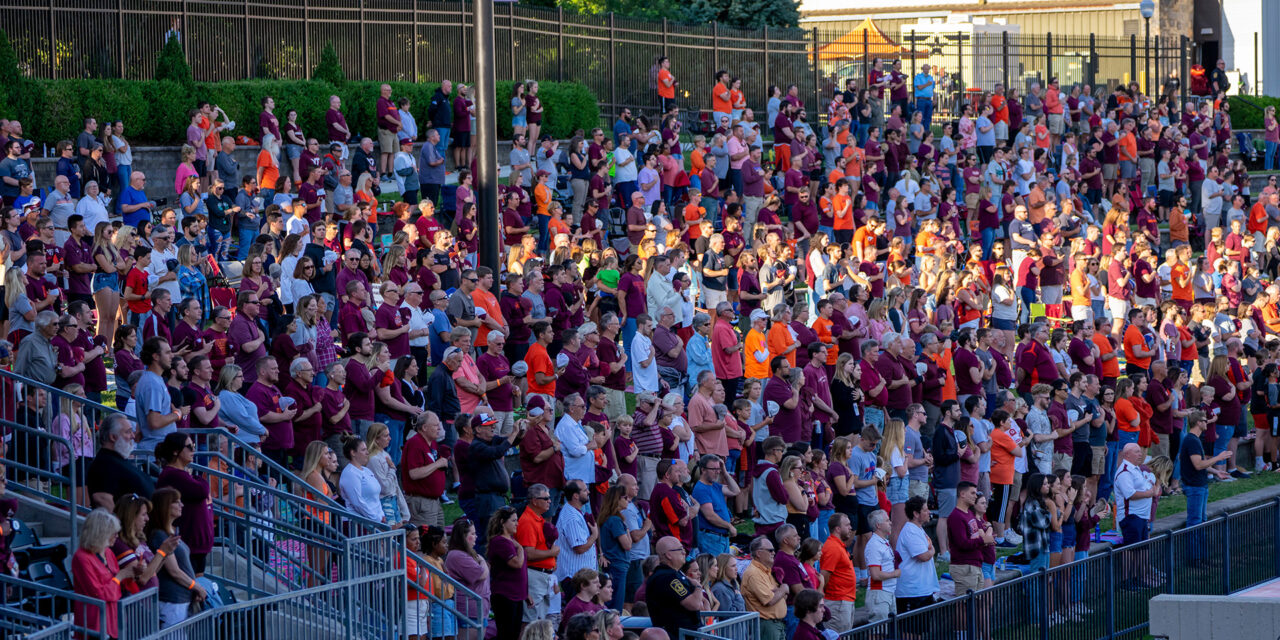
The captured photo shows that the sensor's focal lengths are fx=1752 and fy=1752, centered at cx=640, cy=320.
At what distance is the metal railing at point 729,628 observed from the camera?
11438 millimetres

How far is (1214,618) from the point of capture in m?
13.8

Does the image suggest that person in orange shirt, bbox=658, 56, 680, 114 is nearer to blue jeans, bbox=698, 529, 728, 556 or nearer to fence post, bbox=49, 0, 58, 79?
fence post, bbox=49, 0, 58, 79

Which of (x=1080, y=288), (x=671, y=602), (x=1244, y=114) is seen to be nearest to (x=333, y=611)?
(x=671, y=602)

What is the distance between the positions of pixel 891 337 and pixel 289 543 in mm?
7627

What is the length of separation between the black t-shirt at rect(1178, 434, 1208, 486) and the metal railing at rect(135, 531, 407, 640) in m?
9.49

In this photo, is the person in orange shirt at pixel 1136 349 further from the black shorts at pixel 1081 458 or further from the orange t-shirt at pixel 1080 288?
the black shorts at pixel 1081 458

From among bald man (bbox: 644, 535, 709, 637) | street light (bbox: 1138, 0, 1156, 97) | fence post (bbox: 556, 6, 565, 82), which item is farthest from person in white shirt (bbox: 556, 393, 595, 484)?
street light (bbox: 1138, 0, 1156, 97)

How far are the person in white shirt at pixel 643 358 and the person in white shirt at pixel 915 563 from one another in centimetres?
329

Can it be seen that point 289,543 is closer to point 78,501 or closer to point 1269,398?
point 78,501

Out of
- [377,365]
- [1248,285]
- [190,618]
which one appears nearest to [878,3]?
[1248,285]

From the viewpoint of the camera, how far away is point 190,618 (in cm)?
980

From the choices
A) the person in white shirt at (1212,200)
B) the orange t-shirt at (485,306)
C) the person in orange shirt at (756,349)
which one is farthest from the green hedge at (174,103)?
the person in white shirt at (1212,200)

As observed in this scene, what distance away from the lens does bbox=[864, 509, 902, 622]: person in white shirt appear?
13.9 metres

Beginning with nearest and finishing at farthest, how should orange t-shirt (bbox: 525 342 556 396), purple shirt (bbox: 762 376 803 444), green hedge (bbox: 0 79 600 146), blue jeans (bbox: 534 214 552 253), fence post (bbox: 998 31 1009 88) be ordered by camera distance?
orange t-shirt (bbox: 525 342 556 396), purple shirt (bbox: 762 376 803 444), green hedge (bbox: 0 79 600 146), blue jeans (bbox: 534 214 552 253), fence post (bbox: 998 31 1009 88)
